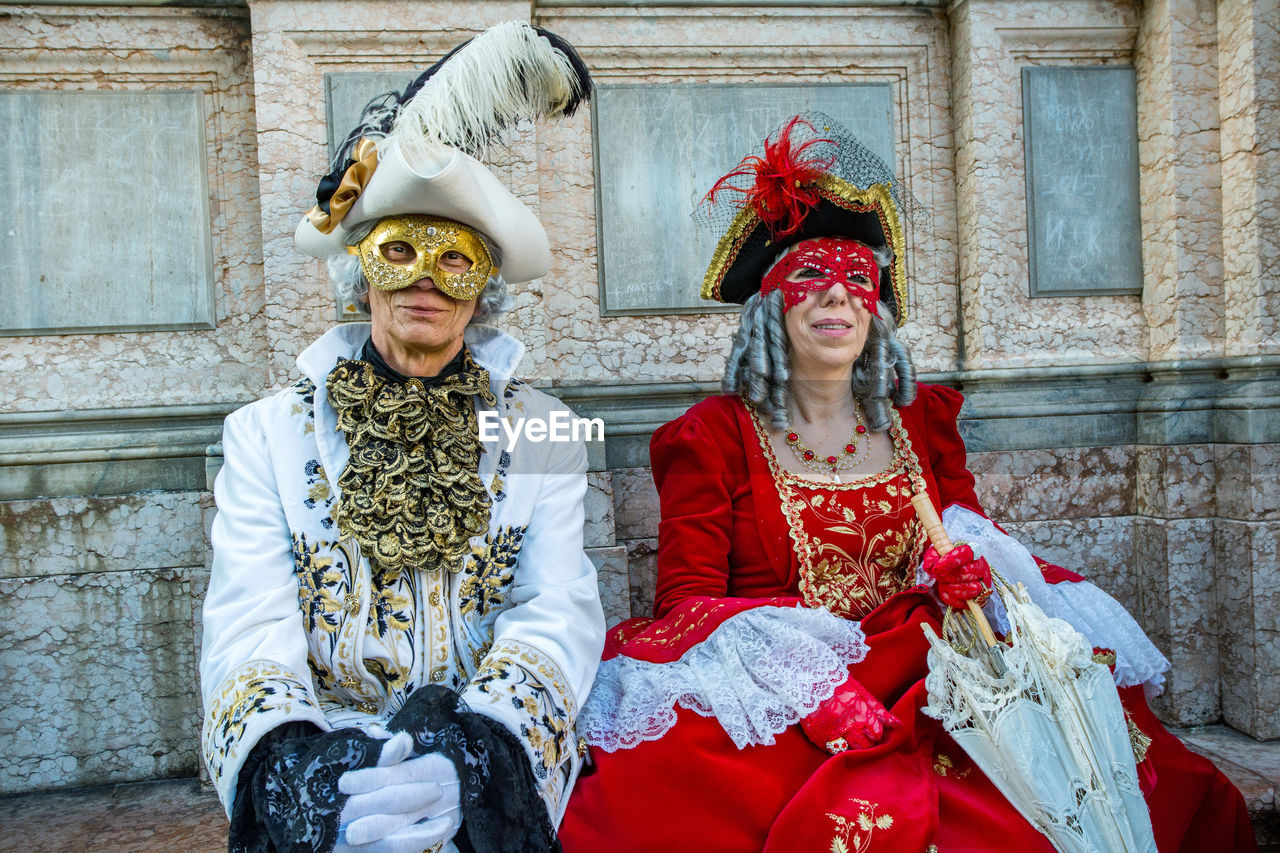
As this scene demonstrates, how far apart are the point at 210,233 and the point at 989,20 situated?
2888 mm

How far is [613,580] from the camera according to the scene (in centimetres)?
283

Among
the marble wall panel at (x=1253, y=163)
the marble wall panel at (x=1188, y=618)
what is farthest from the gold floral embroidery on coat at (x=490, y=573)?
the marble wall panel at (x=1253, y=163)

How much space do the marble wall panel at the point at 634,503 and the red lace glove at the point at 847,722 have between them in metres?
1.23

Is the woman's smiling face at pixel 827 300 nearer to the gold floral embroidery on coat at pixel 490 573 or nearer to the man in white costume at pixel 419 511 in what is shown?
the man in white costume at pixel 419 511

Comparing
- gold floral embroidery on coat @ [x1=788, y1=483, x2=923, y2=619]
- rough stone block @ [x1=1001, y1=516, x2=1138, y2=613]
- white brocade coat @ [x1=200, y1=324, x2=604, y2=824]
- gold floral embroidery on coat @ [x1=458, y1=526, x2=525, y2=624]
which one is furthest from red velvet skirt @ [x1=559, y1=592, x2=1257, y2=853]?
rough stone block @ [x1=1001, y1=516, x2=1138, y2=613]

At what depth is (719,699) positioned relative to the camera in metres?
1.83

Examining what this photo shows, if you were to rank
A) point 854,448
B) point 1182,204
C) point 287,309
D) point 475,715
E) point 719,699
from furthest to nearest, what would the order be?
1. point 1182,204
2. point 287,309
3. point 854,448
4. point 719,699
5. point 475,715

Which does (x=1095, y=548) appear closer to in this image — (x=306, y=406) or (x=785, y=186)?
(x=785, y=186)

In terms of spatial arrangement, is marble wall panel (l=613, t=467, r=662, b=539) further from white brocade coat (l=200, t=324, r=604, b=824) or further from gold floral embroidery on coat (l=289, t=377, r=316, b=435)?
gold floral embroidery on coat (l=289, t=377, r=316, b=435)

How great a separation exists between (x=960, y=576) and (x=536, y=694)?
101 centimetres

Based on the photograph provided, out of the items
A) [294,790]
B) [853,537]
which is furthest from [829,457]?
[294,790]

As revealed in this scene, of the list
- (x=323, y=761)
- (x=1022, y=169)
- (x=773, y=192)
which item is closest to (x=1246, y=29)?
(x=1022, y=169)

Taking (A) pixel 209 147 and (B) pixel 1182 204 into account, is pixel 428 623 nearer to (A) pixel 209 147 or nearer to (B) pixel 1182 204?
(A) pixel 209 147

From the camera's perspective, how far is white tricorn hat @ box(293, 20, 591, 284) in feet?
6.21
